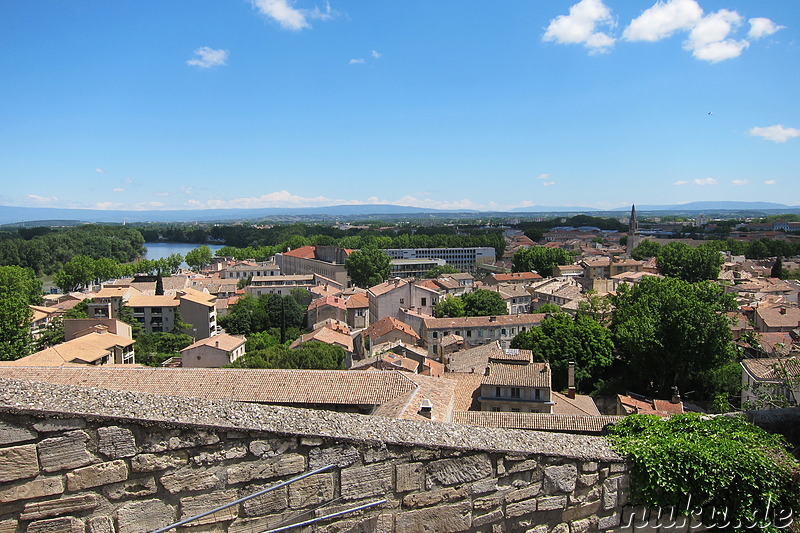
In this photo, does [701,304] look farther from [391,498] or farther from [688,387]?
[391,498]

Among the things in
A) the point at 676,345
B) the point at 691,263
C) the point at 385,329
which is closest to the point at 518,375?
the point at 676,345

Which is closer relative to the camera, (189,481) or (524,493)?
(189,481)

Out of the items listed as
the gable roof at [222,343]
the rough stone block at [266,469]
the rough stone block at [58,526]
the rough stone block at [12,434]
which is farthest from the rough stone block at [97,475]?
the gable roof at [222,343]

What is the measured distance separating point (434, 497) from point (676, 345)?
2365 cm

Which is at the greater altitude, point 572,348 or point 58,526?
point 58,526

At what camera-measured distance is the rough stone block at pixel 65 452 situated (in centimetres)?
310

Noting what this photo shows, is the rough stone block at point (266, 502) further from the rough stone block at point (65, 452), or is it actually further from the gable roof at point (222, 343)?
the gable roof at point (222, 343)

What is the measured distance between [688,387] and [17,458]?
2773cm

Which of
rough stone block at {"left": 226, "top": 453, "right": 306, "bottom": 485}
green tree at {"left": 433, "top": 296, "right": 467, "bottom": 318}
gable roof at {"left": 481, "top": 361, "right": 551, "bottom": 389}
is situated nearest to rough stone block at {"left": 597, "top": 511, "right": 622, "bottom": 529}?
rough stone block at {"left": 226, "top": 453, "right": 306, "bottom": 485}

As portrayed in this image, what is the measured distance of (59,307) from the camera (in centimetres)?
4403

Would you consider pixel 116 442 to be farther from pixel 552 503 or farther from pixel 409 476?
pixel 552 503

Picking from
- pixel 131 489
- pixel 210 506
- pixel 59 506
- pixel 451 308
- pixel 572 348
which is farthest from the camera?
pixel 451 308

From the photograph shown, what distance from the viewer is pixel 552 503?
4.02 metres

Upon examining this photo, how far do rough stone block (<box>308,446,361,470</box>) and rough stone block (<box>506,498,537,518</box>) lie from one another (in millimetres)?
1223
